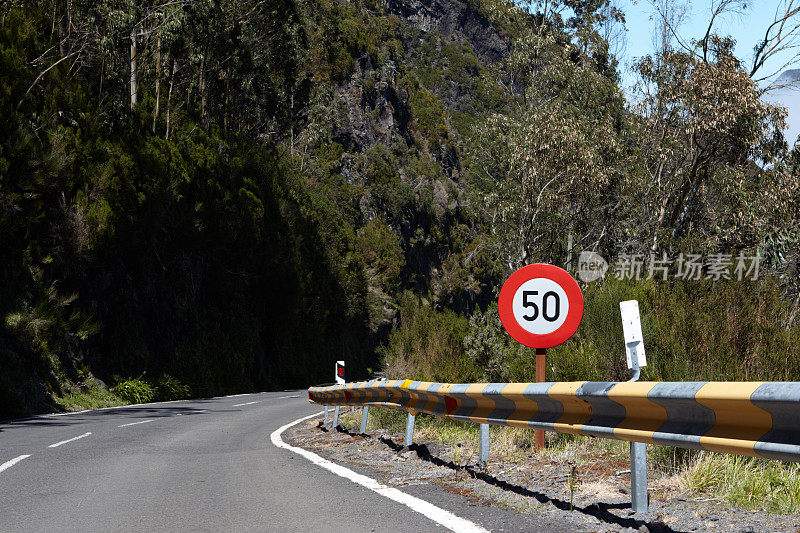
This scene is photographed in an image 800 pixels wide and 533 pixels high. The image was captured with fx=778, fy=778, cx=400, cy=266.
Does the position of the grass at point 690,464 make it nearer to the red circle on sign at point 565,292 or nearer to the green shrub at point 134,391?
the red circle on sign at point 565,292

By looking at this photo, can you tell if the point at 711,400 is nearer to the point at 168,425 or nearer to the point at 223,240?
the point at 168,425

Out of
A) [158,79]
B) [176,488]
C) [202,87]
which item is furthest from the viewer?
[202,87]

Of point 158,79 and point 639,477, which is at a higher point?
point 158,79

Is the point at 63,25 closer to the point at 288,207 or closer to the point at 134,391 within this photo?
the point at 134,391

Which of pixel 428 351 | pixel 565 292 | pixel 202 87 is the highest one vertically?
pixel 202 87

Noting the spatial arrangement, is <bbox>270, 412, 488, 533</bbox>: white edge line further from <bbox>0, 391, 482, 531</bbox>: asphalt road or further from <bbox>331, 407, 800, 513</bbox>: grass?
<bbox>331, 407, 800, 513</bbox>: grass

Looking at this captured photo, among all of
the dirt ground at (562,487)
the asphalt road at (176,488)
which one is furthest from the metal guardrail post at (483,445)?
the asphalt road at (176,488)

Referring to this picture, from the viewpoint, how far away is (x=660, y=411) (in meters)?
3.71

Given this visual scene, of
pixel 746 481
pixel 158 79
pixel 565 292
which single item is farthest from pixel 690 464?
pixel 158 79

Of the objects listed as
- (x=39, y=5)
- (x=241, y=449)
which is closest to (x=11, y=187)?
(x=39, y=5)

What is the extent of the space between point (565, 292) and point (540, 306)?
248 mm

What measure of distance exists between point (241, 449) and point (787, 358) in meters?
6.34

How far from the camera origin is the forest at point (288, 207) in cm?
1298

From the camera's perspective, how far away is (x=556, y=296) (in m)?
6.64
